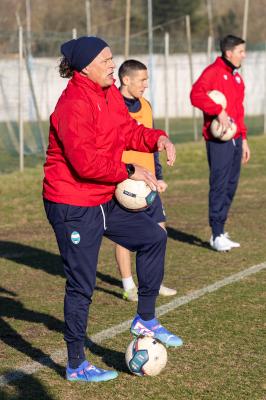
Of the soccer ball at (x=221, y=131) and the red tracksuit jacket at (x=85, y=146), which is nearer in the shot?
the red tracksuit jacket at (x=85, y=146)

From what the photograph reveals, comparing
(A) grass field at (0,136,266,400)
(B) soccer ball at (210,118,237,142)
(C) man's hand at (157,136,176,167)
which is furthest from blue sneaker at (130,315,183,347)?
(B) soccer ball at (210,118,237,142)

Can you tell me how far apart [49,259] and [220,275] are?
2.37 meters

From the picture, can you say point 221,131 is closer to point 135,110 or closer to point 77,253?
point 135,110

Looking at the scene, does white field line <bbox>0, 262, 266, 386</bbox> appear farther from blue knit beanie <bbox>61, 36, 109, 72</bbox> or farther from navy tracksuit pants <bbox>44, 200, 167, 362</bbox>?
blue knit beanie <bbox>61, 36, 109, 72</bbox>

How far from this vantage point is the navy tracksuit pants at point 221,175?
10211 mm

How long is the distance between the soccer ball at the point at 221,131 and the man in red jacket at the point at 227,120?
69 millimetres

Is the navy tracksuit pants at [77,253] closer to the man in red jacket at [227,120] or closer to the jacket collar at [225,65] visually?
the man in red jacket at [227,120]

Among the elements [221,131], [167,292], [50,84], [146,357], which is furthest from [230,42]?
[50,84]

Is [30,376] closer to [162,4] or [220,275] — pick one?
[220,275]

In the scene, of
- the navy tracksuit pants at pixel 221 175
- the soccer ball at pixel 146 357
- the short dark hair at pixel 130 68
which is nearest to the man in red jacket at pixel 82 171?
the soccer ball at pixel 146 357

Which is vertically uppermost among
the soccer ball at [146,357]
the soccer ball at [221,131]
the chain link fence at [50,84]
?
the soccer ball at [221,131]

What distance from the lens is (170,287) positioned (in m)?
8.55

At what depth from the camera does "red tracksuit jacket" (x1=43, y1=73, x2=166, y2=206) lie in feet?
17.8

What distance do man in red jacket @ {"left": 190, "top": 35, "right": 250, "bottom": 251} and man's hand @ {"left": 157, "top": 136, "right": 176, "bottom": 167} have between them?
13.0 feet
